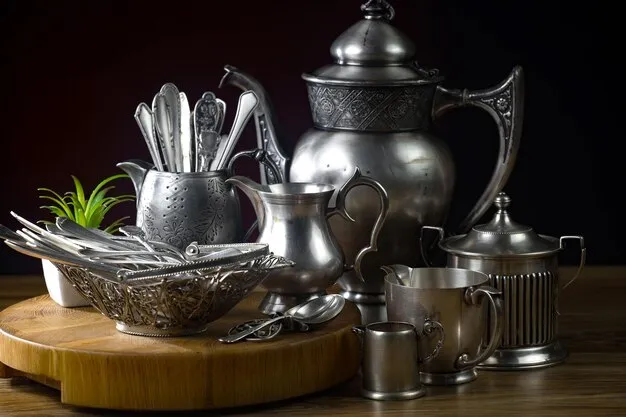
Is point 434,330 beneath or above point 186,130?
beneath

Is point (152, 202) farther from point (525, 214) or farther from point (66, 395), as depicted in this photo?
point (525, 214)

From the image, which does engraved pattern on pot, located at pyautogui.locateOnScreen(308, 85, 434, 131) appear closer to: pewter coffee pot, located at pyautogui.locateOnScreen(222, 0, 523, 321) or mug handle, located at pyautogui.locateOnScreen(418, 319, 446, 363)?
pewter coffee pot, located at pyautogui.locateOnScreen(222, 0, 523, 321)

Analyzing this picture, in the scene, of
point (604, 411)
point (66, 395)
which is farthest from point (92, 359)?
point (604, 411)

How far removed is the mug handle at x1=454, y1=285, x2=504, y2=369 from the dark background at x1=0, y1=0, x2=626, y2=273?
49 cm

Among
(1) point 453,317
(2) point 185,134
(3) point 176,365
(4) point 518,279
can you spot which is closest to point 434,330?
(1) point 453,317

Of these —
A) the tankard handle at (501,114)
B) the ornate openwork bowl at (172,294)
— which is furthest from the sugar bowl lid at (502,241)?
the ornate openwork bowl at (172,294)

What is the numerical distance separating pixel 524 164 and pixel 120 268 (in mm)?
691

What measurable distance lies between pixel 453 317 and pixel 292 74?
559 mm

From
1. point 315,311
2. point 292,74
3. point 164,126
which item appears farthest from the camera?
point 292,74

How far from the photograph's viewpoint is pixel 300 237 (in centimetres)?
120

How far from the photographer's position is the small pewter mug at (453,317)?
45.3 inches

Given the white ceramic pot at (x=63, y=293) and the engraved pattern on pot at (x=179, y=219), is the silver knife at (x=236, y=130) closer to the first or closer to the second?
the engraved pattern on pot at (x=179, y=219)

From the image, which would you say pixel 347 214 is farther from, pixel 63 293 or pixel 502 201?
pixel 63 293

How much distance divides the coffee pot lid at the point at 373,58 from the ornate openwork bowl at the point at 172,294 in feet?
0.90
